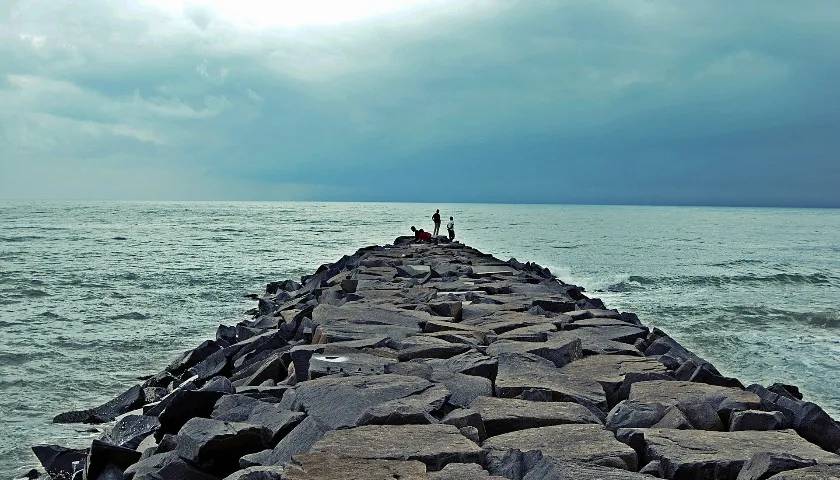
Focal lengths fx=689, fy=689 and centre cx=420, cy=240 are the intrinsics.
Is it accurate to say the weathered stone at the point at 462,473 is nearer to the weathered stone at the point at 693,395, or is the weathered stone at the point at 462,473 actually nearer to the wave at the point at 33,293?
the weathered stone at the point at 693,395

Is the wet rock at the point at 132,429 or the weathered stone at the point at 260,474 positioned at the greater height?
the weathered stone at the point at 260,474

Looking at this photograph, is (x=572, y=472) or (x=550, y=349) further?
(x=550, y=349)

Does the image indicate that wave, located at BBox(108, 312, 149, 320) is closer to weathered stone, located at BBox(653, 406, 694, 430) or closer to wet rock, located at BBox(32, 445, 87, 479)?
wet rock, located at BBox(32, 445, 87, 479)

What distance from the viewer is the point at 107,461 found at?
10.6 feet

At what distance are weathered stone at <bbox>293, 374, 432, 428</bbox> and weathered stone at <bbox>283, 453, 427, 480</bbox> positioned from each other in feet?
1.55

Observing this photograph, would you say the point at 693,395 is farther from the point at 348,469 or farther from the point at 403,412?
the point at 348,469

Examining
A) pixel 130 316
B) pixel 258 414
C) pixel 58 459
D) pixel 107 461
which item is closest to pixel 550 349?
pixel 258 414

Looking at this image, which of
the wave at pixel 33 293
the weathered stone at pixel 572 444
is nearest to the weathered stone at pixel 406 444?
the weathered stone at pixel 572 444

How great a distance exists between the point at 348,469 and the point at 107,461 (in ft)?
5.00

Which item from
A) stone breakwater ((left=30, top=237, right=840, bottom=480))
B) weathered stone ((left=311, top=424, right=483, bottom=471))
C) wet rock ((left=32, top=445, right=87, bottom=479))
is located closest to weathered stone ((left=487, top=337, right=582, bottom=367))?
stone breakwater ((left=30, top=237, right=840, bottom=480))

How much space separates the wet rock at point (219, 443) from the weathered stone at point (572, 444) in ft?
3.26

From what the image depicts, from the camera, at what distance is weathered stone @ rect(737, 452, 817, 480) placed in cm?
230

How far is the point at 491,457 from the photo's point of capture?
2.55 m

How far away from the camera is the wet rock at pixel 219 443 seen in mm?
2797
